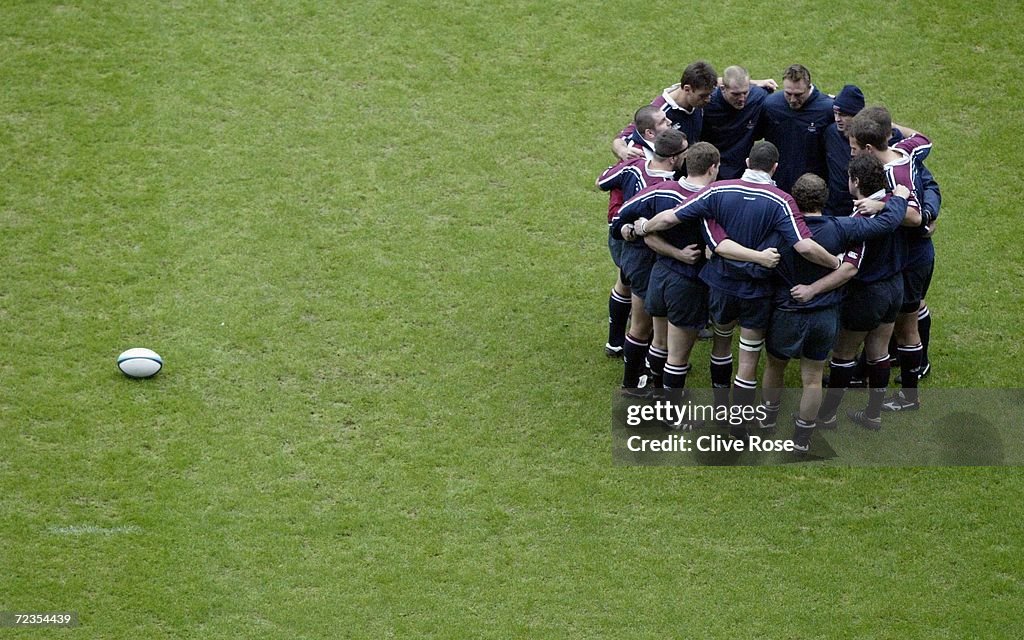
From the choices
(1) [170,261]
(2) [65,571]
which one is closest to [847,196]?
(1) [170,261]

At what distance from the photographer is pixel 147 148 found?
10.2m

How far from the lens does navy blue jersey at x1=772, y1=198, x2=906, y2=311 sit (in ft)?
24.4

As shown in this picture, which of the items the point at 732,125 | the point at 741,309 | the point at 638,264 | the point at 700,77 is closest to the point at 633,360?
the point at 638,264

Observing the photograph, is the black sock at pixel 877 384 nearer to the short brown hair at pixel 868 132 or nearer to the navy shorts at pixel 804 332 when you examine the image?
the navy shorts at pixel 804 332

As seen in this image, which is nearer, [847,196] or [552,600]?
[552,600]

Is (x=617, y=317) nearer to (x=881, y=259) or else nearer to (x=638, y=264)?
(x=638, y=264)

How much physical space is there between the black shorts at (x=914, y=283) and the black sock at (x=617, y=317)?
1.82 m

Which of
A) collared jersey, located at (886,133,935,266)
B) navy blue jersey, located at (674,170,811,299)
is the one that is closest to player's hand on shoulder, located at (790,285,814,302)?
navy blue jersey, located at (674,170,811,299)

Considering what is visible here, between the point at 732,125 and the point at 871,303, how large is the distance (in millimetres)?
1770

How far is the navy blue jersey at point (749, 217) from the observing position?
24.2ft

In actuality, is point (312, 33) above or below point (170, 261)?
above

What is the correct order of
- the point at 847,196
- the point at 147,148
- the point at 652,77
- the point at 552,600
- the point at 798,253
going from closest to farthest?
the point at 552,600 < the point at 798,253 < the point at 847,196 < the point at 147,148 < the point at 652,77

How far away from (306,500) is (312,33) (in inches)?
211

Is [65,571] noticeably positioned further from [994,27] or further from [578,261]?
[994,27]
